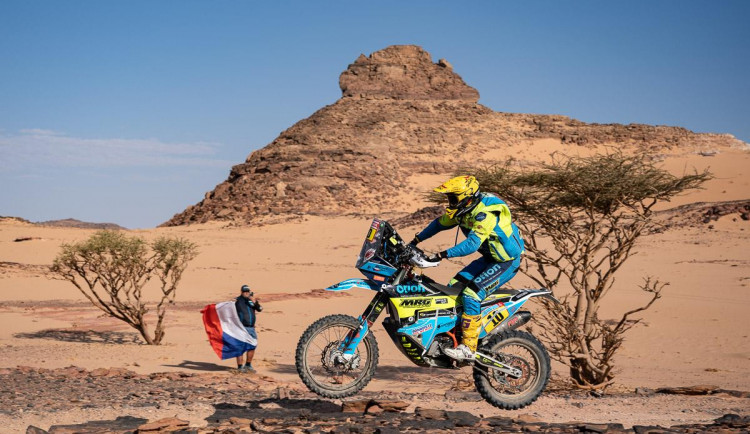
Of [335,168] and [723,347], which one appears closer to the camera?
[723,347]

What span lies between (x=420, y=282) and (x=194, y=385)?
456cm

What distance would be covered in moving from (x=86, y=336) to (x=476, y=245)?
16061mm

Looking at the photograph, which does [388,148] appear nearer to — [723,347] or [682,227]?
[682,227]

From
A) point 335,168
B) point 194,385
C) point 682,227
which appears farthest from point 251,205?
point 194,385

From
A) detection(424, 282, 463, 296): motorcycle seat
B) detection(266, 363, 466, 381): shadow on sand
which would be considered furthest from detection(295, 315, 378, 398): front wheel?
detection(266, 363, 466, 381): shadow on sand

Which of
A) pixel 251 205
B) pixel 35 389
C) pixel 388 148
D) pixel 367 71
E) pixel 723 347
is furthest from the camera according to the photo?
pixel 367 71

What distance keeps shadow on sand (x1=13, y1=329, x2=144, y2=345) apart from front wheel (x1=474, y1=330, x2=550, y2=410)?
44.6 ft

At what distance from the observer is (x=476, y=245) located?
6844 millimetres

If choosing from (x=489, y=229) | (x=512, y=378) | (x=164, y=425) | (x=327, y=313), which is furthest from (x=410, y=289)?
(x=327, y=313)

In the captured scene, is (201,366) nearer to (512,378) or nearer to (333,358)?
(333,358)

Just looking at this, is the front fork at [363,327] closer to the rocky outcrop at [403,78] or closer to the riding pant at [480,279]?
the riding pant at [480,279]

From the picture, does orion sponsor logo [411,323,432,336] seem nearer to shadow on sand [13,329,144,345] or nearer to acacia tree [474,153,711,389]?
acacia tree [474,153,711,389]

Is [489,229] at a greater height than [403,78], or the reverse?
[403,78]

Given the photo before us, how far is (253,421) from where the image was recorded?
21.6ft
